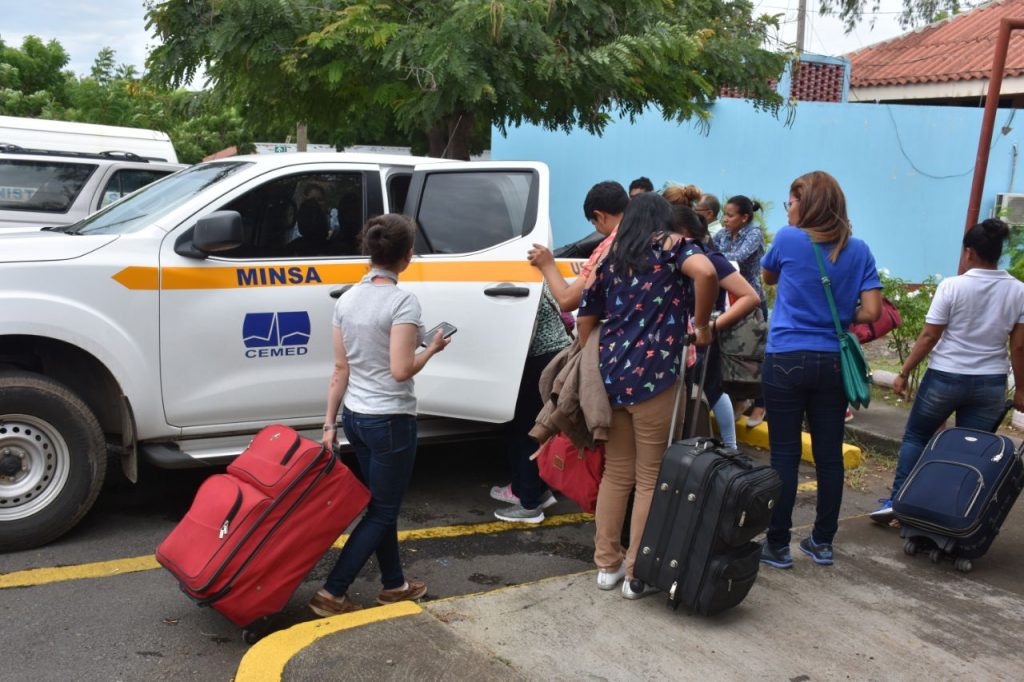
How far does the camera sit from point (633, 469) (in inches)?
165

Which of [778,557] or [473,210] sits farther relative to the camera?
[473,210]

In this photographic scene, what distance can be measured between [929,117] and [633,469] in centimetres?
1294

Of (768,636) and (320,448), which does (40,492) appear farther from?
(768,636)

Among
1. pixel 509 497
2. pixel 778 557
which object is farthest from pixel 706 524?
pixel 509 497

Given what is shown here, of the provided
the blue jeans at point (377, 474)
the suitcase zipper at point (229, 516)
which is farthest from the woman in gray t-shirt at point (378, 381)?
the suitcase zipper at point (229, 516)

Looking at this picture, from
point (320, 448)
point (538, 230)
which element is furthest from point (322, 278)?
point (320, 448)

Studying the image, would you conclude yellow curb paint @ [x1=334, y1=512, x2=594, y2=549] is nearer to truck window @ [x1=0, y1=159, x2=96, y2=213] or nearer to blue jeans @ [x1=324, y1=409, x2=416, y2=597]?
blue jeans @ [x1=324, y1=409, x2=416, y2=597]

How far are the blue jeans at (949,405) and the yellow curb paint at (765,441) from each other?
5.23 ft

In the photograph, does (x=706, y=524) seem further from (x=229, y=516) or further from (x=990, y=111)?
(x=990, y=111)

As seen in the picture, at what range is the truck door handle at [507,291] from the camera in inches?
215

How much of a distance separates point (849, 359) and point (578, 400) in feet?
4.03

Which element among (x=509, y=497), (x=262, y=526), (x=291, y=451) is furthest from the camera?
(x=509, y=497)

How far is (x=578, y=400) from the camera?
13.6ft

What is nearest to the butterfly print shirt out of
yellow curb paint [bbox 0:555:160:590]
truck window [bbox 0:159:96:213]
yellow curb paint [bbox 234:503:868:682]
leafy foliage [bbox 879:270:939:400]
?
yellow curb paint [bbox 234:503:868:682]
